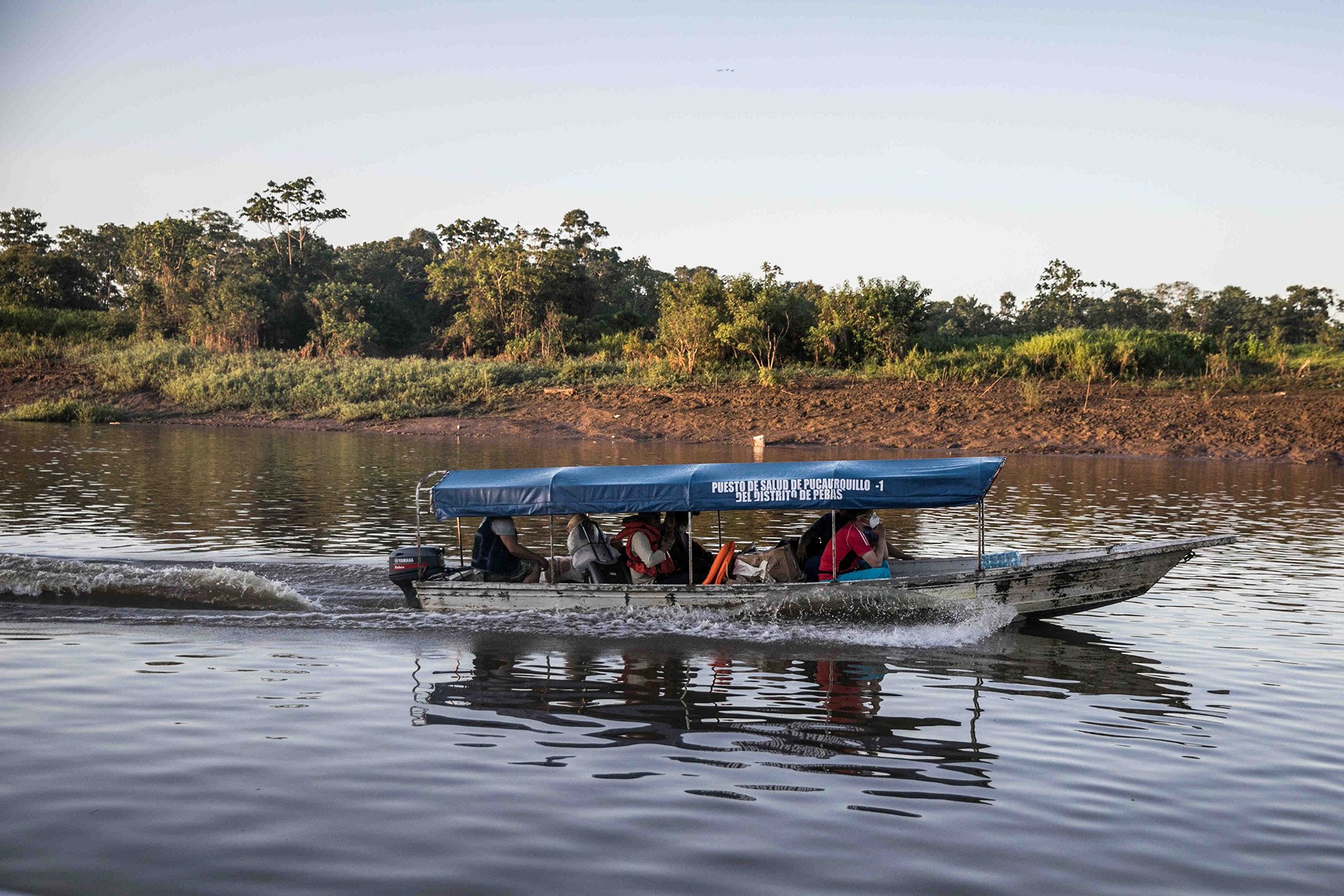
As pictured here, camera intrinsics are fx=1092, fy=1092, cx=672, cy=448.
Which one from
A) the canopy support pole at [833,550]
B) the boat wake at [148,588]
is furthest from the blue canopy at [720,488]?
the boat wake at [148,588]

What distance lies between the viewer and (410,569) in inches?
539

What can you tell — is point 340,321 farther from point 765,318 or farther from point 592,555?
point 592,555

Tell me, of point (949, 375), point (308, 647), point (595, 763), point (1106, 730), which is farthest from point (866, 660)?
point (949, 375)

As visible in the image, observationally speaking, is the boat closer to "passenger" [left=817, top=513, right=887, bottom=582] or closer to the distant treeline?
"passenger" [left=817, top=513, right=887, bottom=582]

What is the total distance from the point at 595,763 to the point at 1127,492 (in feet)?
70.7

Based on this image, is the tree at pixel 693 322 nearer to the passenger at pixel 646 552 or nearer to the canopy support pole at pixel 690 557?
the canopy support pole at pixel 690 557

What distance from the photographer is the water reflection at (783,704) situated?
819 centimetres

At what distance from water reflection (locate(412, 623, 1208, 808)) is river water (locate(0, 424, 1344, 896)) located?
0.04 m

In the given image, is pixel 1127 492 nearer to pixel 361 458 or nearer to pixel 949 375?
pixel 949 375

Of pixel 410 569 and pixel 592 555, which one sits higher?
pixel 592 555

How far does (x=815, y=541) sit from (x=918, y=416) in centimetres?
2791

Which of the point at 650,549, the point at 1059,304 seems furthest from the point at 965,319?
the point at 650,549

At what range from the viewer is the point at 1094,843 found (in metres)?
Answer: 6.79

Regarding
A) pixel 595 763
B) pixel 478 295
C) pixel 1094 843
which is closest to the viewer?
pixel 1094 843
